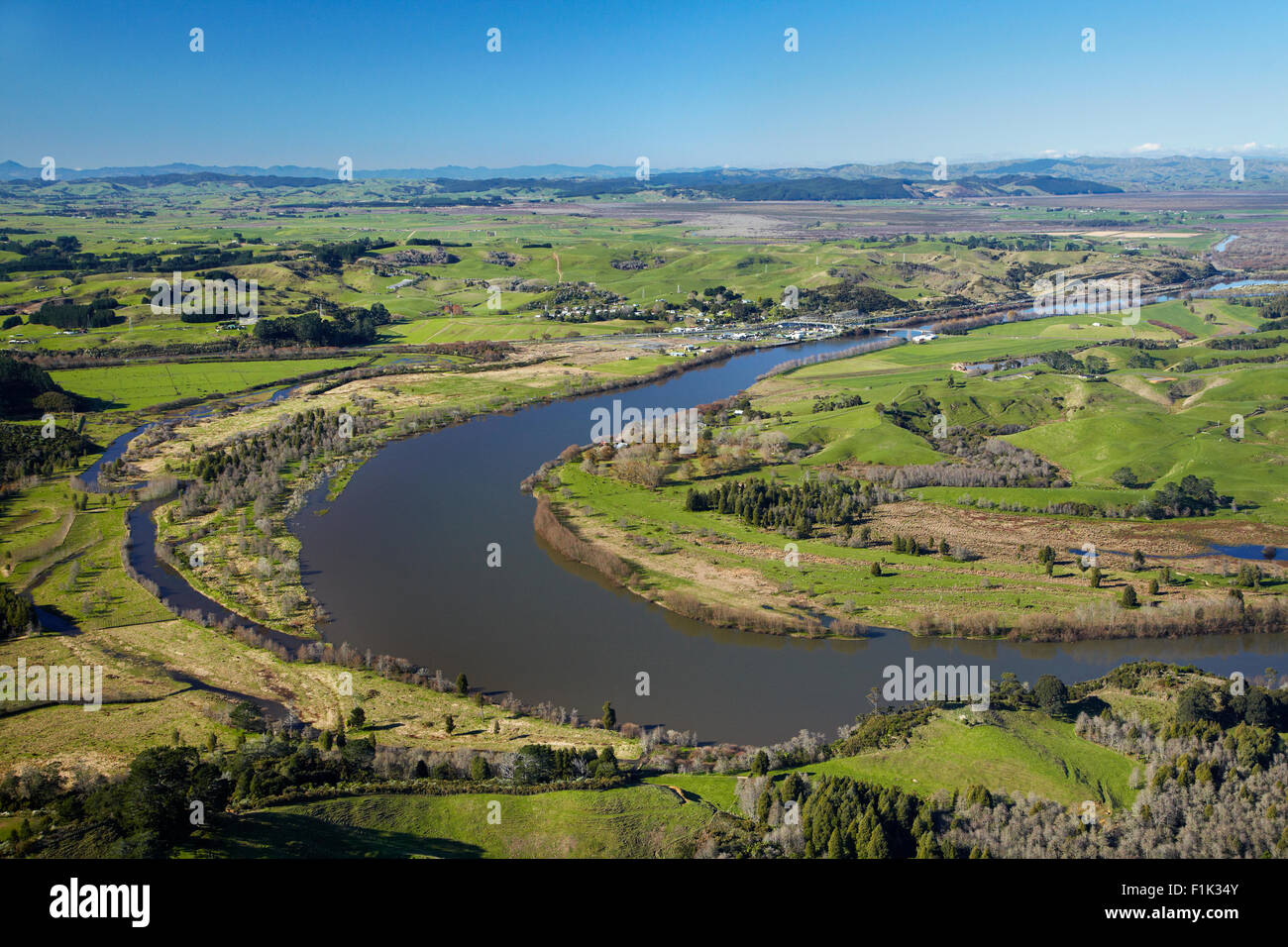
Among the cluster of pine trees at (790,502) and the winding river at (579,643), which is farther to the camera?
the cluster of pine trees at (790,502)

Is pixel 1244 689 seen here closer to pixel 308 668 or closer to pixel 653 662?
A: pixel 653 662

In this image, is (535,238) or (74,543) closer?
(74,543)

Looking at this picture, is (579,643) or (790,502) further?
(790,502)

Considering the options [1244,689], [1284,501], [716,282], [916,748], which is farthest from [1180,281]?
[916,748]

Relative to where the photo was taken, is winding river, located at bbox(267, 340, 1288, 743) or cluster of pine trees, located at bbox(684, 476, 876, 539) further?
cluster of pine trees, located at bbox(684, 476, 876, 539)

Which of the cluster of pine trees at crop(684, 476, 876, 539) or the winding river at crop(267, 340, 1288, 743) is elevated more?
the cluster of pine trees at crop(684, 476, 876, 539)

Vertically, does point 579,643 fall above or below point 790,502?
below

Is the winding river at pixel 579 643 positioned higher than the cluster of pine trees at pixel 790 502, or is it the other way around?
the cluster of pine trees at pixel 790 502
